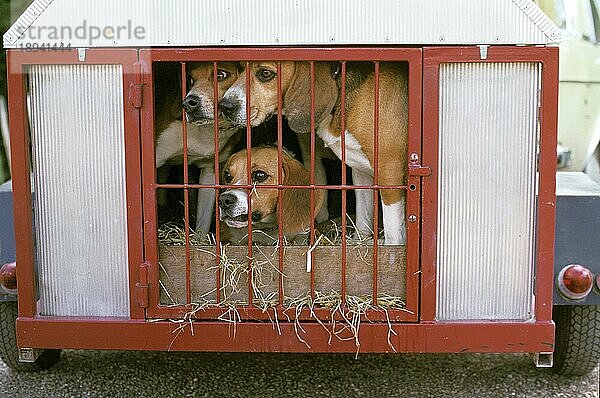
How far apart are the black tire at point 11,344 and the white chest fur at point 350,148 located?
1635 millimetres

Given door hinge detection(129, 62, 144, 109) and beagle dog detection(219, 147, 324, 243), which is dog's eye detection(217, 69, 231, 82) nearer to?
beagle dog detection(219, 147, 324, 243)

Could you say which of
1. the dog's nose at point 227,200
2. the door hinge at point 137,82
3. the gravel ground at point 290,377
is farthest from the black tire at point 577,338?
the door hinge at point 137,82

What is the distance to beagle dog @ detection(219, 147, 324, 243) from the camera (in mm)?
3381

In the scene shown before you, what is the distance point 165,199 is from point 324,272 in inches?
50.4

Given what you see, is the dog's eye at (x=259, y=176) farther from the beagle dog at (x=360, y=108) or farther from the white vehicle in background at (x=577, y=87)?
the white vehicle in background at (x=577, y=87)

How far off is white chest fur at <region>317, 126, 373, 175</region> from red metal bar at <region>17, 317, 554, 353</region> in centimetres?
69

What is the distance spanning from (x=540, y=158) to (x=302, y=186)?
0.89 metres

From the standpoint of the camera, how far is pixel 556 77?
120 inches

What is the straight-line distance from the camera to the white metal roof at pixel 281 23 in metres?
3.03

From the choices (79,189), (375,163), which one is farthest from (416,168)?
(79,189)

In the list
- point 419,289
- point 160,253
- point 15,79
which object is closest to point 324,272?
point 419,289

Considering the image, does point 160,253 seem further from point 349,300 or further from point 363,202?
point 363,202

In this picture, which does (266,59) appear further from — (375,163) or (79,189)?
(79,189)

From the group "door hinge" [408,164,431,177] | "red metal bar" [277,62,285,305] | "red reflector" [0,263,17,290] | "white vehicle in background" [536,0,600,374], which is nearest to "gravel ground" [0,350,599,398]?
"white vehicle in background" [536,0,600,374]
